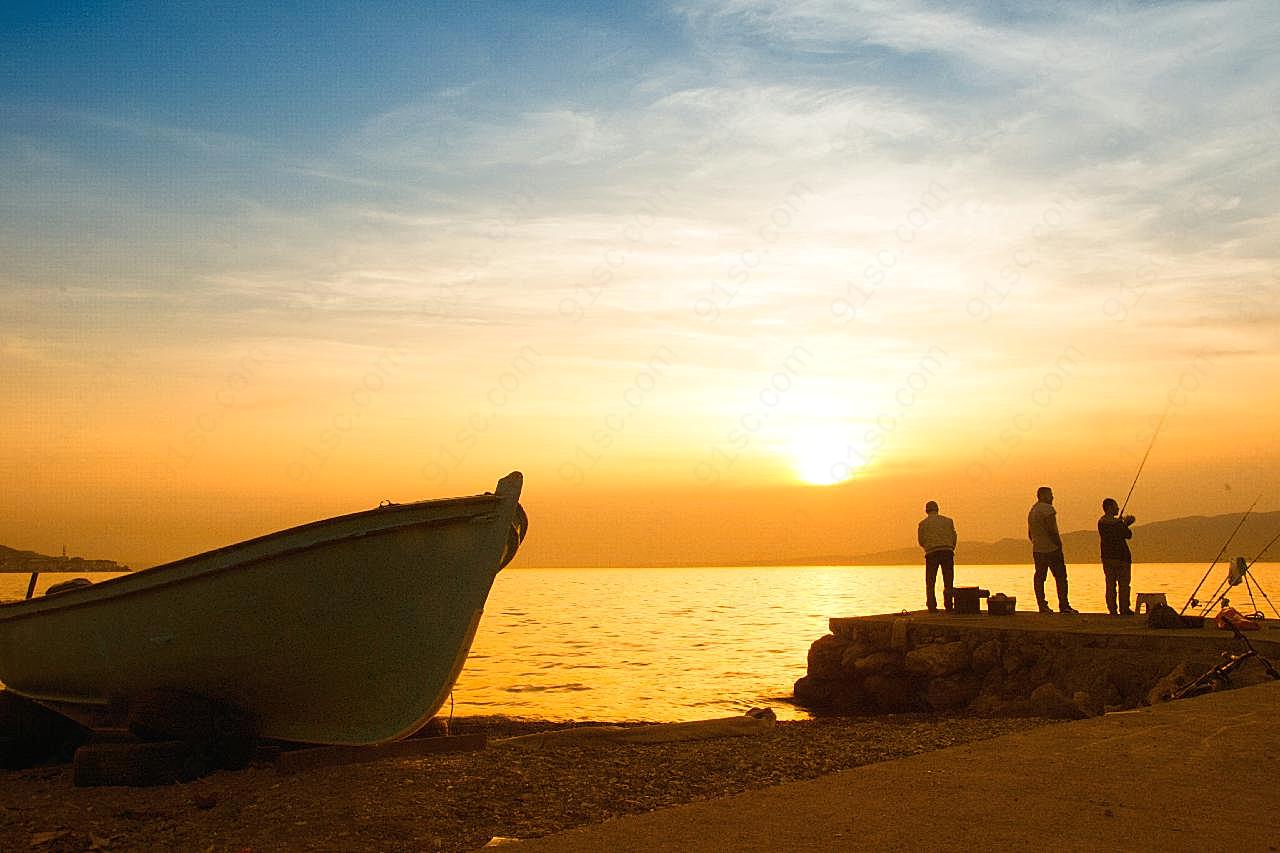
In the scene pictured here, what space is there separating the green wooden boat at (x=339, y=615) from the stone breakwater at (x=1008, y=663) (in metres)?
7.69

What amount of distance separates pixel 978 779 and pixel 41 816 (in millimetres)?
6730

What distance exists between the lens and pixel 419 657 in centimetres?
891

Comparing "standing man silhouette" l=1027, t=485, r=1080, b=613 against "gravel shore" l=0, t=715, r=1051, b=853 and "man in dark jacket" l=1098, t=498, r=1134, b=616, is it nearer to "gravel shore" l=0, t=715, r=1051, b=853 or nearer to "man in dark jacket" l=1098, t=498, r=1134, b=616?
"man in dark jacket" l=1098, t=498, r=1134, b=616

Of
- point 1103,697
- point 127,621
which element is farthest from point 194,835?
point 1103,697

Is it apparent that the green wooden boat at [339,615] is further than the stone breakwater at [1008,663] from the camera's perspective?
No

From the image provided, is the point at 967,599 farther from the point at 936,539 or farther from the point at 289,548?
the point at 289,548

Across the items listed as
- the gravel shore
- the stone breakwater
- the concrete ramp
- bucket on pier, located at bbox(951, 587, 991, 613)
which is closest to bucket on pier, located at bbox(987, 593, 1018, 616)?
the stone breakwater

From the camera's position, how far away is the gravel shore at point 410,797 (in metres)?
6.31

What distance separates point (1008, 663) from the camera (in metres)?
14.5

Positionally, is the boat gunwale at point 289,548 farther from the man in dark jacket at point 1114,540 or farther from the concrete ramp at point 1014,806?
the man in dark jacket at point 1114,540

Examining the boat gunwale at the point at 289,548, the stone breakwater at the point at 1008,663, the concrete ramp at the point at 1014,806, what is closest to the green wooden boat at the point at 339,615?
the boat gunwale at the point at 289,548

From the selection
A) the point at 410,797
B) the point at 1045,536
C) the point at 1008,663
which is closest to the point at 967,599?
the point at 1045,536

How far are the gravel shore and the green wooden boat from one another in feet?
2.16

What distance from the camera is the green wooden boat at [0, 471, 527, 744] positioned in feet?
28.9
